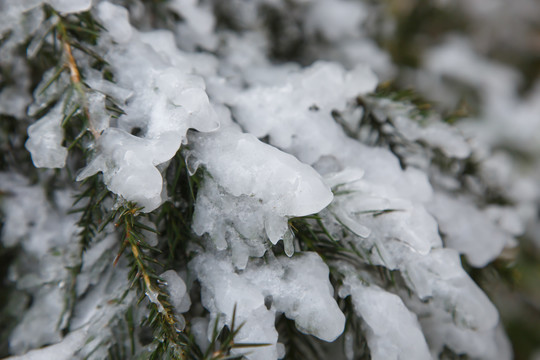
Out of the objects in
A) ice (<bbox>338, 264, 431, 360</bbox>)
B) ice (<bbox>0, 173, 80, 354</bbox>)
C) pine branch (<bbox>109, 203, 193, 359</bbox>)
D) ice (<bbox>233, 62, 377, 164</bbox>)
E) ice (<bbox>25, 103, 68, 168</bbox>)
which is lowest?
ice (<bbox>0, 173, 80, 354</bbox>)

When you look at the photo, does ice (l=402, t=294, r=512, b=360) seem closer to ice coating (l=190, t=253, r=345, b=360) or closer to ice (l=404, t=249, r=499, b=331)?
ice (l=404, t=249, r=499, b=331)

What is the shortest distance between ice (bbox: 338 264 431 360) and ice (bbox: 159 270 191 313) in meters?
0.29

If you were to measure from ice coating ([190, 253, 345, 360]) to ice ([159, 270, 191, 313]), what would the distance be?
3cm

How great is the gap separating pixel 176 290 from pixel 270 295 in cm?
16

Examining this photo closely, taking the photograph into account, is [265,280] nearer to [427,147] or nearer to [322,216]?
[322,216]

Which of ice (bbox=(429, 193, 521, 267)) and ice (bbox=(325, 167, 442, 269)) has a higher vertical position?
ice (bbox=(325, 167, 442, 269))

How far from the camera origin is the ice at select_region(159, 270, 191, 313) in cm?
65

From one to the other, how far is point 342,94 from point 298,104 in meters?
0.12

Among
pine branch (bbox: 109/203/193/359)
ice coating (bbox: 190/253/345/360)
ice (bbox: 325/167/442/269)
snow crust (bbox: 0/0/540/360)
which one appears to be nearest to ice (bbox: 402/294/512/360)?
snow crust (bbox: 0/0/540/360)

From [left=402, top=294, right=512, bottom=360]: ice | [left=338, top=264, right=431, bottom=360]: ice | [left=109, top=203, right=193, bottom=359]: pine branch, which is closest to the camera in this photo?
[left=109, top=203, right=193, bottom=359]: pine branch

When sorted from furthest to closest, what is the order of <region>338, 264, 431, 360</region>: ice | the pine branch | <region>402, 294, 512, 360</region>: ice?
<region>402, 294, 512, 360</region>: ice → <region>338, 264, 431, 360</region>: ice → the pine branch

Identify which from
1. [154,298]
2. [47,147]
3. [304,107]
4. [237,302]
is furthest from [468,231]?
[47,147]

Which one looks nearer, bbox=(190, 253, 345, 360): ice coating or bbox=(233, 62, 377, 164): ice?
bbox=(190, 253, 345, 360): ice coating

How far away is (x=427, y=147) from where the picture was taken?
3.18ft
